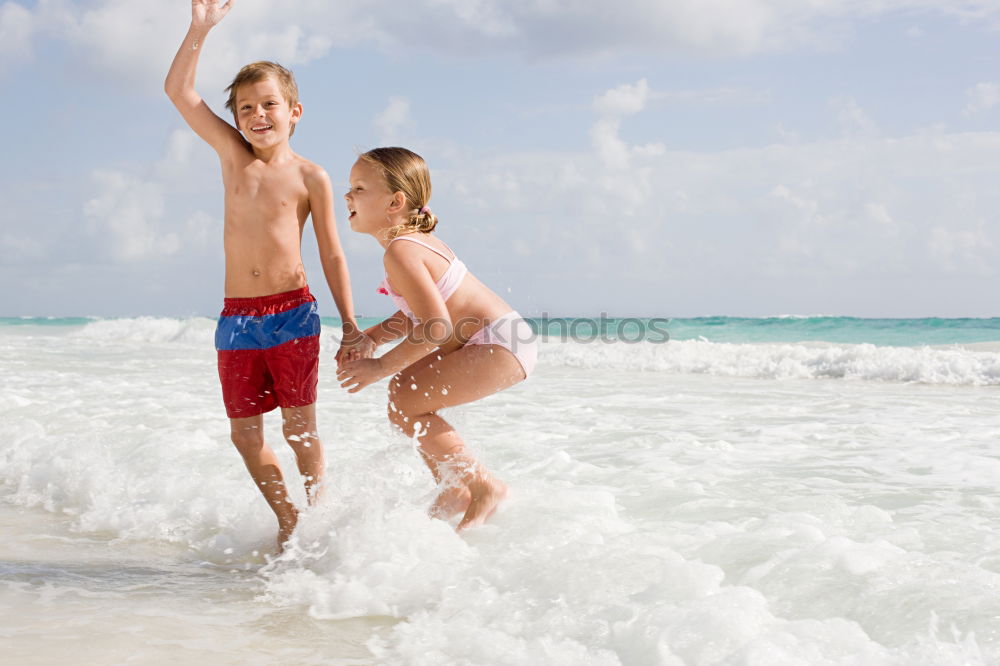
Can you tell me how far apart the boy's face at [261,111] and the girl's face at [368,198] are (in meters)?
0.37

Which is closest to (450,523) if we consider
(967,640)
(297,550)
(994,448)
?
(297,550)

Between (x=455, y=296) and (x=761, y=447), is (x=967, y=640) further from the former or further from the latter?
(x=761, y=447)

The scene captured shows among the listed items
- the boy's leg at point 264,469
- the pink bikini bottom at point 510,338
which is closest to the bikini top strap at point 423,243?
the pink bikini bottom at point 510,338

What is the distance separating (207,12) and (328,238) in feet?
3.14

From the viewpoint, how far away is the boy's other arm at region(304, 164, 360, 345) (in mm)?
3072

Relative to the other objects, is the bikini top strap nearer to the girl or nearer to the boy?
the girl

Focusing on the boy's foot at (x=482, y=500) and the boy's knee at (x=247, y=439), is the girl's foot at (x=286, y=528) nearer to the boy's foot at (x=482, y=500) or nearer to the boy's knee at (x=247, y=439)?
the boy's knee at (x=247, y=439)

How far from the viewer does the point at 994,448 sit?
4547 mm

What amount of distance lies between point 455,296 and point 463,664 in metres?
1.29

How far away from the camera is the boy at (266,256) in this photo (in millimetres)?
3014

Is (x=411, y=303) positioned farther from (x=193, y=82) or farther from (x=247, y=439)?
(x=193, y=82)

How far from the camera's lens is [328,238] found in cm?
309

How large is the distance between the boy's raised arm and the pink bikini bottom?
1.19 m

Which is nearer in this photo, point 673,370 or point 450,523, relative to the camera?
point 450,523
